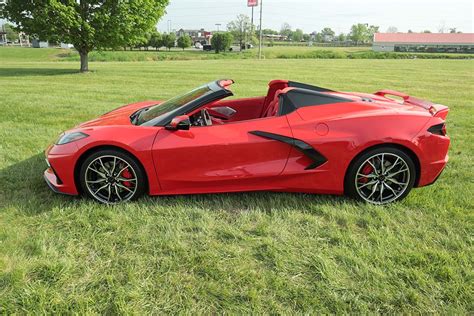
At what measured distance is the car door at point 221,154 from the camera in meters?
3.54

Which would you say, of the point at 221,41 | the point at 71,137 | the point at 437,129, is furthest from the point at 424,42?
the point at 71,137

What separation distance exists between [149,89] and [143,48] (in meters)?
66.0

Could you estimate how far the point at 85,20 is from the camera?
1906 centimetres

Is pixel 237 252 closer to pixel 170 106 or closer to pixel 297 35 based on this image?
pixel 170 106

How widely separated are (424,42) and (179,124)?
343 feet

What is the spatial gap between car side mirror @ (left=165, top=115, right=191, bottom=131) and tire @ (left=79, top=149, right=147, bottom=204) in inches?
18.9

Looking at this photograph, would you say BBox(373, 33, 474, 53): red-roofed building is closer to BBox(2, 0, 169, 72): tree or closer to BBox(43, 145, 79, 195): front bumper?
BBox(2, 0, 169, 72): tree

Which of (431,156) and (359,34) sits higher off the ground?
(359,34)

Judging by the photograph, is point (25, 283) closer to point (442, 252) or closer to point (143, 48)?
point (442, 252)

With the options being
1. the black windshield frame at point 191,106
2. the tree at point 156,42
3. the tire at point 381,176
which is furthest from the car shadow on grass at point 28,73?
the tree at point 156,42

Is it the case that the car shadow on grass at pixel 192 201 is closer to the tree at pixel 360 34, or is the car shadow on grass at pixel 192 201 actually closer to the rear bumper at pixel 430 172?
the rear bumper at pixel 430 172

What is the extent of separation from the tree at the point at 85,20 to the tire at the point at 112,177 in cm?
1671

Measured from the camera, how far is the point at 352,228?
11.0ft

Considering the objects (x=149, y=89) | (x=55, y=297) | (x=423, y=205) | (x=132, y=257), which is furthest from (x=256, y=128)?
(x=149, y=89)
